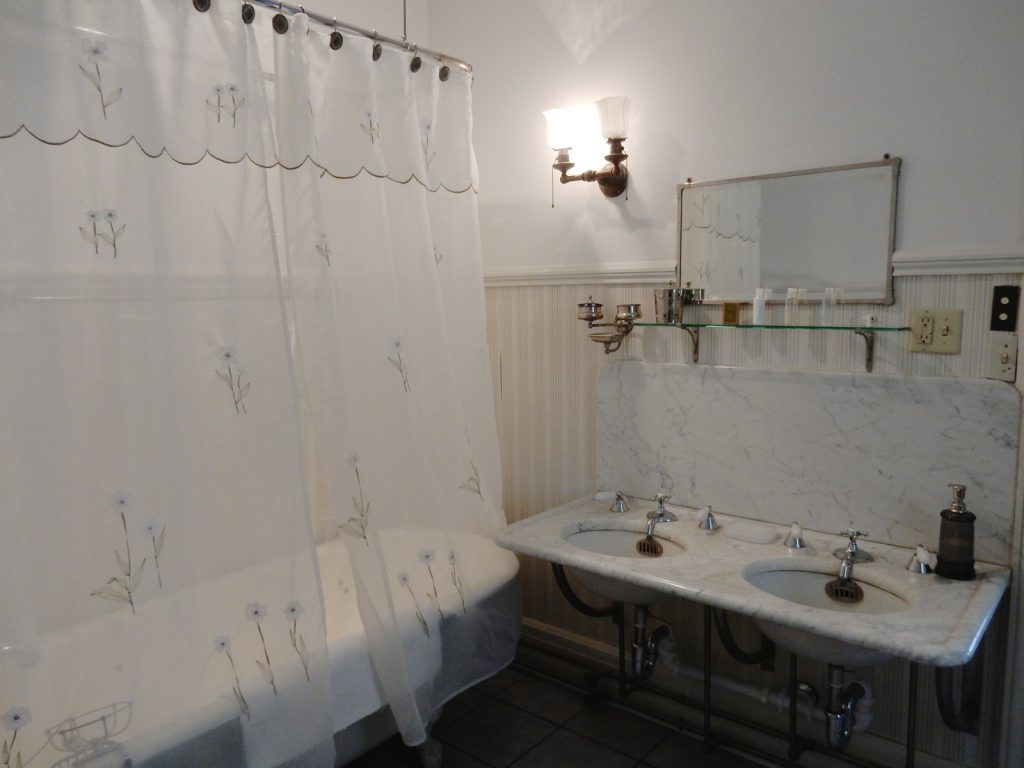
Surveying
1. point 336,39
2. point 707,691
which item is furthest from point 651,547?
point 336,39

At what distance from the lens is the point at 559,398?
2.60 m

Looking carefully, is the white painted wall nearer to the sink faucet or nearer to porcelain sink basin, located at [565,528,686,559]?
the sink faucet

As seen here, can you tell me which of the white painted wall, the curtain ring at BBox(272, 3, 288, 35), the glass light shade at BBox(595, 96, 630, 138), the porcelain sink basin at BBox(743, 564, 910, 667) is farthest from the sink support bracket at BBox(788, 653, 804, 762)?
the curtain ring at BBox(272, 3, 288, 35)

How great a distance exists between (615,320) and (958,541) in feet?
3.67

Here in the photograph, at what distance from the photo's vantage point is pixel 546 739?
2.28 meters

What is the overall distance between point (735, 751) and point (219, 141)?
84.5 inches

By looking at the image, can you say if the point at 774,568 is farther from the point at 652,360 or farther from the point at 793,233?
the point at 793,233

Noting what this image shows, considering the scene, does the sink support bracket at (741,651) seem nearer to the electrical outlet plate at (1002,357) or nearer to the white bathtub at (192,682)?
the white bathtub at (192,682)

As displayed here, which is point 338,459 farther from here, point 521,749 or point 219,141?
point 521,749

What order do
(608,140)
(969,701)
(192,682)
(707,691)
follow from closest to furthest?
(192,682), (969,701), (707,691), (608,140)

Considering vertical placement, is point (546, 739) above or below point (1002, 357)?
below

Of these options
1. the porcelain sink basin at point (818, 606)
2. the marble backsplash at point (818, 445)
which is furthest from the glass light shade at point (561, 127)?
the porcelain sink basin at point (818, 606)

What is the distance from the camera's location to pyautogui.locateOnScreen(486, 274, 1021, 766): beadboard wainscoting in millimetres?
1812

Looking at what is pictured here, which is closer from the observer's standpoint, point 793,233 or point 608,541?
point 793,233
